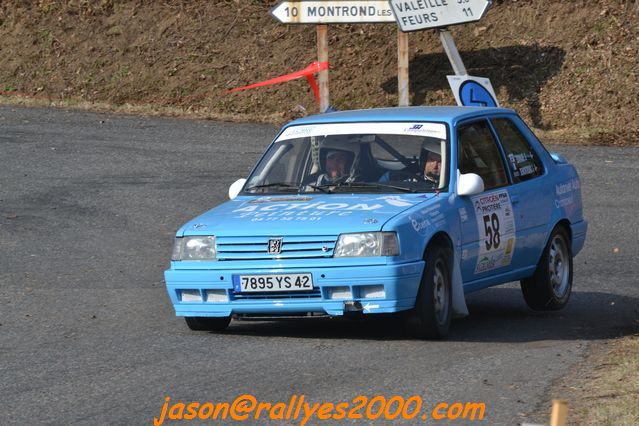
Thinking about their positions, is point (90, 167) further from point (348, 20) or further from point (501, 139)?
point (501, 139)

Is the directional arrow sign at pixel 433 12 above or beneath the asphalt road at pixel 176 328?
above

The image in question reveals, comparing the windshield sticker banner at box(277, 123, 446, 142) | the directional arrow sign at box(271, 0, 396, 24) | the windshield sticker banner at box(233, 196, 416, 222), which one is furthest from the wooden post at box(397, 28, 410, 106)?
the windshield sticker banner at box(233, 196, 416, 222)

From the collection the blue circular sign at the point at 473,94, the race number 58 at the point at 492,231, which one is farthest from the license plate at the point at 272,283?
the blue circular sign at the point at 473,94

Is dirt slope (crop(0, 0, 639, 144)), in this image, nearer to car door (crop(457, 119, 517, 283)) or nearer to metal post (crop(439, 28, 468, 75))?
metal post (crop(439, 28, 468, 75))

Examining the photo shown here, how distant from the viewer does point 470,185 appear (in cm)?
958

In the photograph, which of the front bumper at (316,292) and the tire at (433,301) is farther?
the tire at (433,301)

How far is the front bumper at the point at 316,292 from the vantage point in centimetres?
872

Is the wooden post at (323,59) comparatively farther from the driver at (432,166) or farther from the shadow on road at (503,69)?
the driver at (432,166)

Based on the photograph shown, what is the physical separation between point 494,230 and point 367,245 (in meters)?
1.61

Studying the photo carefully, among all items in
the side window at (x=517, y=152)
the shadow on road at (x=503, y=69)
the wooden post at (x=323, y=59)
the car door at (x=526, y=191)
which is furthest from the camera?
the shadow on road at (x=503, y=69)

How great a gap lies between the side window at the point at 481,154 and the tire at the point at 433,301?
1.05 m

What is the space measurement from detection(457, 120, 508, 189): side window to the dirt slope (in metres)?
11.6

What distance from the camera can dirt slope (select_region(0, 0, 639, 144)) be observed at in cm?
2375

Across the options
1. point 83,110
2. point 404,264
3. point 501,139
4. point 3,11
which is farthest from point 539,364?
point 3,11
